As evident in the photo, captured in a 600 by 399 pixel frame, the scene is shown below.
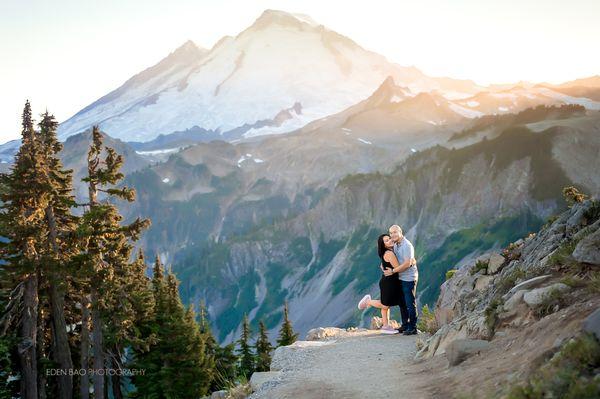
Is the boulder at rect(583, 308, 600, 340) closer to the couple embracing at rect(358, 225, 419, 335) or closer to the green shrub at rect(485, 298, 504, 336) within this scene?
the green shrub at rect(485, 298, 504, 336)

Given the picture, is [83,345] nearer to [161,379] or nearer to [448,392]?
[161,379]

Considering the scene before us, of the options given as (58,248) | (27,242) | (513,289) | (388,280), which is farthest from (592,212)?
(58,248)

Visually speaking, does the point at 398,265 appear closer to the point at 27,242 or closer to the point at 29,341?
the point at 27,242

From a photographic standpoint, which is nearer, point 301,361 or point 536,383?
point 536,383

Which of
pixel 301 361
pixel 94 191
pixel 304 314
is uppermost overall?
pixel 94 191

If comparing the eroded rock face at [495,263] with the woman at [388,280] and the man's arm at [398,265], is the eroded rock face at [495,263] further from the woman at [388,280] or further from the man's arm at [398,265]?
the woman at [388,280]

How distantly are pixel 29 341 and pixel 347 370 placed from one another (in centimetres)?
1796

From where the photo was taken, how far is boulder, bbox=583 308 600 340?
685 cm

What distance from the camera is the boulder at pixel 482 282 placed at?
14.9 metres

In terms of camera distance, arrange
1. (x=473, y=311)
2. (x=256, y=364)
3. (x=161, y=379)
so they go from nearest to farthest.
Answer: (x=473, y=311) < (x=161, y=379) < (x=256, y=364)

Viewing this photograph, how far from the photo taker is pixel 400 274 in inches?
642

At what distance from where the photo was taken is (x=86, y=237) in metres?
24.3

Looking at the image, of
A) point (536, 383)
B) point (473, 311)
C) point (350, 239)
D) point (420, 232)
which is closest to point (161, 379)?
point (473, 311)

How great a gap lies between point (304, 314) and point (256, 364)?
323 feet
